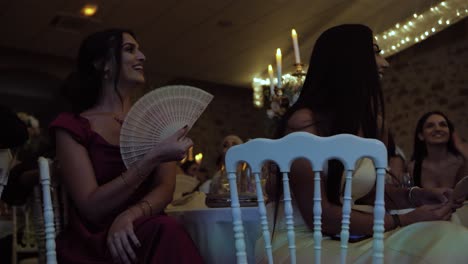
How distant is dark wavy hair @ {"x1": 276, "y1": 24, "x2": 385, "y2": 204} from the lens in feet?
4.34

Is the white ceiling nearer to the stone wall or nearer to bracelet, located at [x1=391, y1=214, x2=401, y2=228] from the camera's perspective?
the stone wall

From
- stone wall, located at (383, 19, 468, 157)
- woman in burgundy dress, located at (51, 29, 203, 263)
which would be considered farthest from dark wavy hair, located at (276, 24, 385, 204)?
stone wall, located at (383, 19, 468, 157)

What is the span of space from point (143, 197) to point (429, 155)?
7.43 ft

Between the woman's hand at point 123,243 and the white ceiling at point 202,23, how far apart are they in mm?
3608

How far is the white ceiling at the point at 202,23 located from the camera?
4.64 metres

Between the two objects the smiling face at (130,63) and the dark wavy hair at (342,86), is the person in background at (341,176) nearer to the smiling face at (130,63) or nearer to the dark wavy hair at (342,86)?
the dark wavy hair at (342,86)

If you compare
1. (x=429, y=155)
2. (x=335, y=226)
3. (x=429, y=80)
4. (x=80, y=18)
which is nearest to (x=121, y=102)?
(x=335, y=226)

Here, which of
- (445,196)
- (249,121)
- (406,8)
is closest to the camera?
(445,196)

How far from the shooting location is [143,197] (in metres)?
1.53

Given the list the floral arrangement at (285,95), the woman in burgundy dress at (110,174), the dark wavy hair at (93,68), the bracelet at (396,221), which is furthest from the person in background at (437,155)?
the dark wavy hair at (93,68)

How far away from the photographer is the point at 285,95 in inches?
85.6

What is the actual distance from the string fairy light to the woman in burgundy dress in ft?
11.0

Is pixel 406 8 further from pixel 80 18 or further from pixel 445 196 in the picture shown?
pixel 445 196

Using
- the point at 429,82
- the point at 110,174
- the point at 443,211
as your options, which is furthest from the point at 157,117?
the point at 429,82
